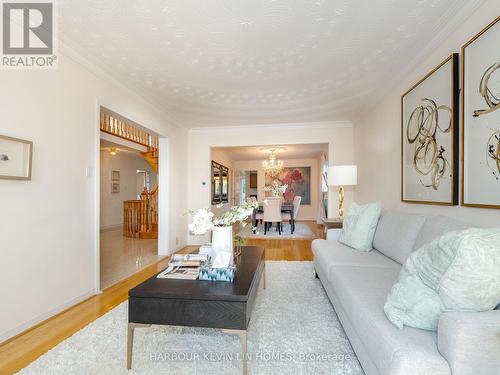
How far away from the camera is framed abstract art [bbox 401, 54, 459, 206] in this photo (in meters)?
1.97

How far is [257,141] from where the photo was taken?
497cm

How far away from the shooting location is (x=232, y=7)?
1.82 meters

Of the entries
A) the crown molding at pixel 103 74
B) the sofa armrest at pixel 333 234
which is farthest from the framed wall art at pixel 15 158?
the sofa armrest at pixel 333 234

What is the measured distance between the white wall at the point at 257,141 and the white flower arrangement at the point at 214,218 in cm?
320

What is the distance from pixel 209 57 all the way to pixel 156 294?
218 centimetres

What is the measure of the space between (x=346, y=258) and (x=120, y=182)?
7.65 metres

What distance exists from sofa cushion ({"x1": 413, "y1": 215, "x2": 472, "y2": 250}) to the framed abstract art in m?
0.26

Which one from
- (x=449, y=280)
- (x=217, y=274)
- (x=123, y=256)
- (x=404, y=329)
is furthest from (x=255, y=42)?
(x=123, y=256)

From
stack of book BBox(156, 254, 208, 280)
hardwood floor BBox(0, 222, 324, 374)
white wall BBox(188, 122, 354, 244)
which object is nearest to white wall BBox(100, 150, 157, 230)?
white wall BBox(188, 122, 354, 244)

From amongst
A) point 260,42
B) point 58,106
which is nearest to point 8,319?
point 58,106

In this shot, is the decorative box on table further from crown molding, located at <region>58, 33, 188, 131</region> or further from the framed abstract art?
crown molding, located at <region>58, 33, 188, 131</region>

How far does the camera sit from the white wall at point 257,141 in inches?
188

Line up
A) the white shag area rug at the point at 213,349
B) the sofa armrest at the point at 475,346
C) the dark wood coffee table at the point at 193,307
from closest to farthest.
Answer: the sofa armrest at the point at 475,346 < the dark wood coffee table at the point at 193,307 < the white shag area rug at the point at 213,349

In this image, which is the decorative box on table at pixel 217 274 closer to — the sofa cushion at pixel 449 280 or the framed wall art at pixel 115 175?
the sofa cushion at pixel 449 280
